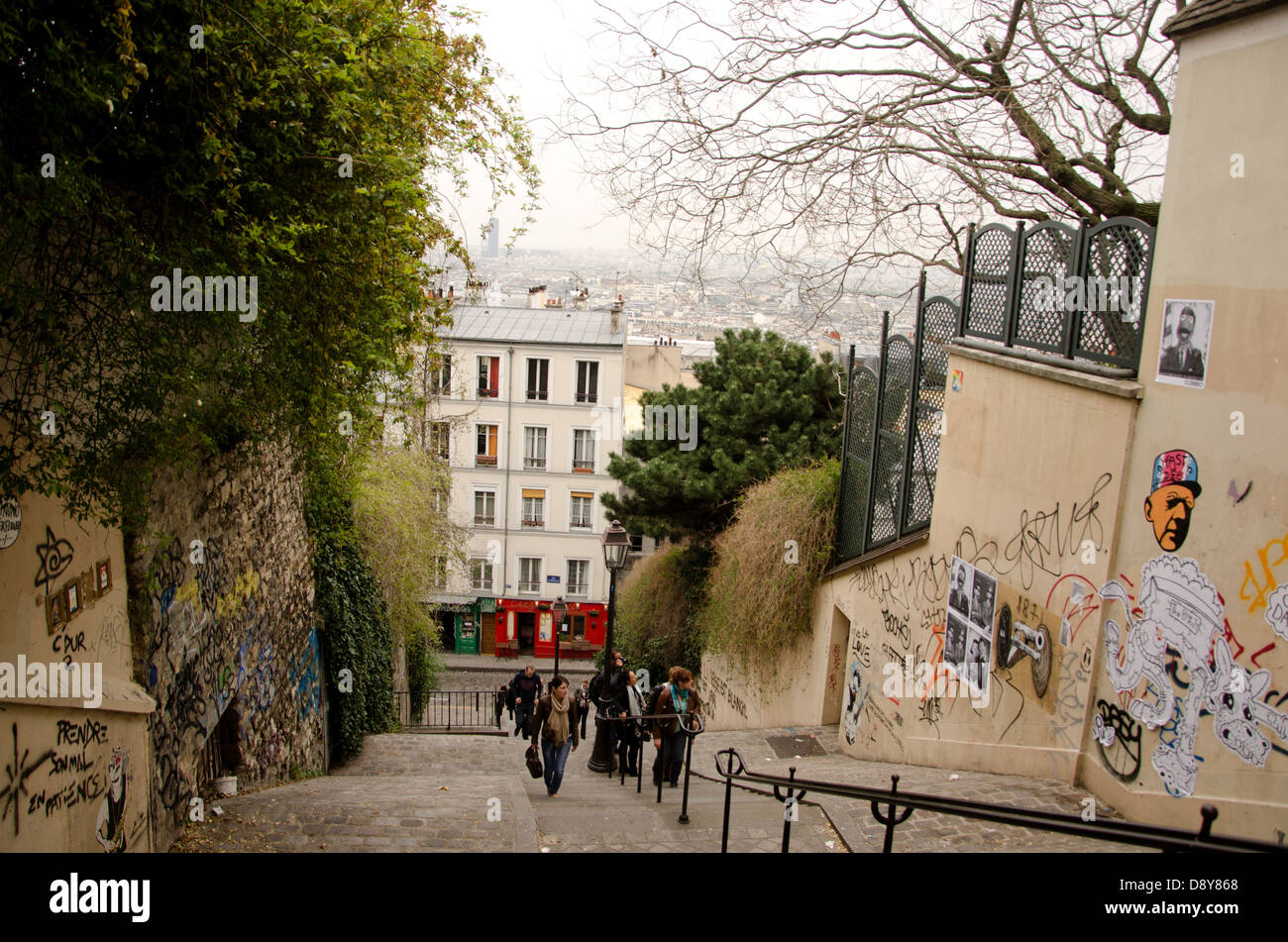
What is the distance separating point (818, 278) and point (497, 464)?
2193 cm

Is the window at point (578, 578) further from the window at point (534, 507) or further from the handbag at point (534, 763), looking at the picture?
the handbag at point (534, 763)

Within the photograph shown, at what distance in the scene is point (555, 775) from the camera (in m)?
8.67

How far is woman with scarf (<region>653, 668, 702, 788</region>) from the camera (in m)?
8.73

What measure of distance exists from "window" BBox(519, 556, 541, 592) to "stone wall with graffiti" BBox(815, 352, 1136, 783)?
21.5 metres

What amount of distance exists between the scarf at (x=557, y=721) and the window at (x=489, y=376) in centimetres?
2125

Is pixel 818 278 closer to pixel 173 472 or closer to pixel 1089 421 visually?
pixel 1089 421

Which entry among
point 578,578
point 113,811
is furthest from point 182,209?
point 578,578

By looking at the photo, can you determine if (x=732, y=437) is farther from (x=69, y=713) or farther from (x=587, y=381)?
(x=587, y=381)

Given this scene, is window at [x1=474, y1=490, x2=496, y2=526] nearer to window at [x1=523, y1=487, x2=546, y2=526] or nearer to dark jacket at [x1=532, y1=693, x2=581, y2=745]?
window at [x1=523, y1=487, x2=546, y2=526]

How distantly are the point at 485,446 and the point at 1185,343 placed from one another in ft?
85.0

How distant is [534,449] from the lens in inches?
1182

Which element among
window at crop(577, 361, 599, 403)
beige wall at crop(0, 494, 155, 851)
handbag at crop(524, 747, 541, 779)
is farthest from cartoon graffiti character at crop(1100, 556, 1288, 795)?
window at crop(577, 361, 599, 403)

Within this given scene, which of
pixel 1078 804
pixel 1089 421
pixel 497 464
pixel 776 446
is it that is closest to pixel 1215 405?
pixel 1089 421

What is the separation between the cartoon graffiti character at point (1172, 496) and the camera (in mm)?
5340
